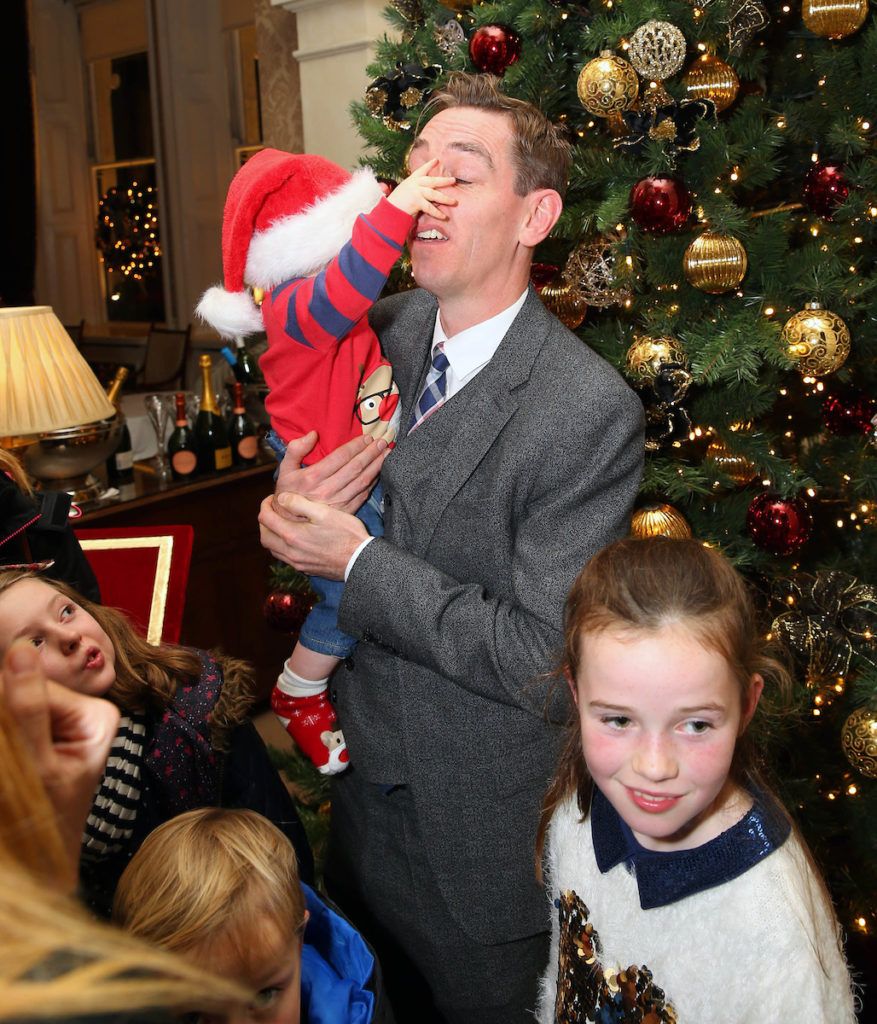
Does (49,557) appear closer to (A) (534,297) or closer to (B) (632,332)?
(A) (534,297)

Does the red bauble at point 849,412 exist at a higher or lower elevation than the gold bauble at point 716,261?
lower

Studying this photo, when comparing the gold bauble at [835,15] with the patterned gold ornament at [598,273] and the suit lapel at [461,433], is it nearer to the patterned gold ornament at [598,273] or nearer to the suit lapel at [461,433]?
the patterned gold ornament at [598,273]

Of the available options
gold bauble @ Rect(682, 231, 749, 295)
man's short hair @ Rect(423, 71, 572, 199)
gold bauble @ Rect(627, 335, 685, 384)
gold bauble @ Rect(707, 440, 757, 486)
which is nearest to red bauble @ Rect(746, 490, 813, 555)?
gold bauble @ Rect(707, 440, 757, 486)

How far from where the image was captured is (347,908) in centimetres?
201

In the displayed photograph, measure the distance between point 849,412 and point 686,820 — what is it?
1321mm

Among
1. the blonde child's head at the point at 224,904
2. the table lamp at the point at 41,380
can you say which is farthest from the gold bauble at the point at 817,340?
the table lamp at the point at 41,380

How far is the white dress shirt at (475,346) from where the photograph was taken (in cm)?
175

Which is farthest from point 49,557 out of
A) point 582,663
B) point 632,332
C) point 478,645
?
point 632,332

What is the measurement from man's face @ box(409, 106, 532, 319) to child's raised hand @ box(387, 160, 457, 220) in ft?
0.08

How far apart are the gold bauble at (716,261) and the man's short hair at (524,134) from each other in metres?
0.37

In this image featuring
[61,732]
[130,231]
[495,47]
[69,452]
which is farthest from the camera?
[130,231]

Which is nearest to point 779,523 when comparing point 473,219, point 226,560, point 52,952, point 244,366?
point 473,219

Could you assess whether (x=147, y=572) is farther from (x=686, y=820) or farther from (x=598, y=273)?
(x=686, y=820)

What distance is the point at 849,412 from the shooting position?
7.07 ft
